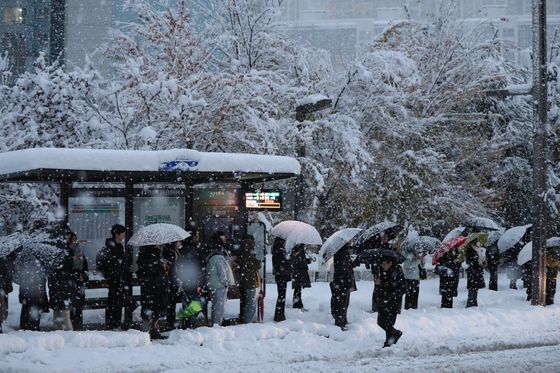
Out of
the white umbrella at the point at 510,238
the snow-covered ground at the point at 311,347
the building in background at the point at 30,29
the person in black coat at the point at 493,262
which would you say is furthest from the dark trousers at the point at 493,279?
the building in background at the point at 30,29

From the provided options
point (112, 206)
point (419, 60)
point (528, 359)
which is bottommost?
point (528, 359)

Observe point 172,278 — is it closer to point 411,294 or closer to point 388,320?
point 388,320

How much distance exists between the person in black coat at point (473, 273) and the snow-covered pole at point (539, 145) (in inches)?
44.9

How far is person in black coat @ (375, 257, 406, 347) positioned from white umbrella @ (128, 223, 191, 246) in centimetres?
313

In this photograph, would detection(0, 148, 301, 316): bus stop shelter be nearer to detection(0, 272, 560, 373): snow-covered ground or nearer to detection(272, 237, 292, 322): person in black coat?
detection(272, 237, 292, 322): person in black coat

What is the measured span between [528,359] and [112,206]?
714 centimetres

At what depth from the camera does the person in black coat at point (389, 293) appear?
33.8 feet

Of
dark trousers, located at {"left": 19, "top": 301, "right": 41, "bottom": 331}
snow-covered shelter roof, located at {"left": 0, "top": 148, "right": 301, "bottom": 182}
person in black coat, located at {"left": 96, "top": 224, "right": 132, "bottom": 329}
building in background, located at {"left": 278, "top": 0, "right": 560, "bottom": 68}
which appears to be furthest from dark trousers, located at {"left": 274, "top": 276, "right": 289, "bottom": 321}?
building in background, located at {"left": 278, "top": 0, "right": 560, "bottom": 68}

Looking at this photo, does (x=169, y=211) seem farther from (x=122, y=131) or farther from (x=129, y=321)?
(x=122, y=131)

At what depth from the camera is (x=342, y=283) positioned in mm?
11562

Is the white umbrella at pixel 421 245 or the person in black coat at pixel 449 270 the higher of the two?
the white umbrella at pixel 421 245

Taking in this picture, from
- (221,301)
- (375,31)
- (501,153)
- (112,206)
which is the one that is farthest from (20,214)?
(375,31)

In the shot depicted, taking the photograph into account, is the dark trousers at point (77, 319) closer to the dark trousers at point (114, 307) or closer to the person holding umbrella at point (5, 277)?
the dark trousers at point (114, 307)

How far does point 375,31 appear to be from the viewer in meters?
67.5
